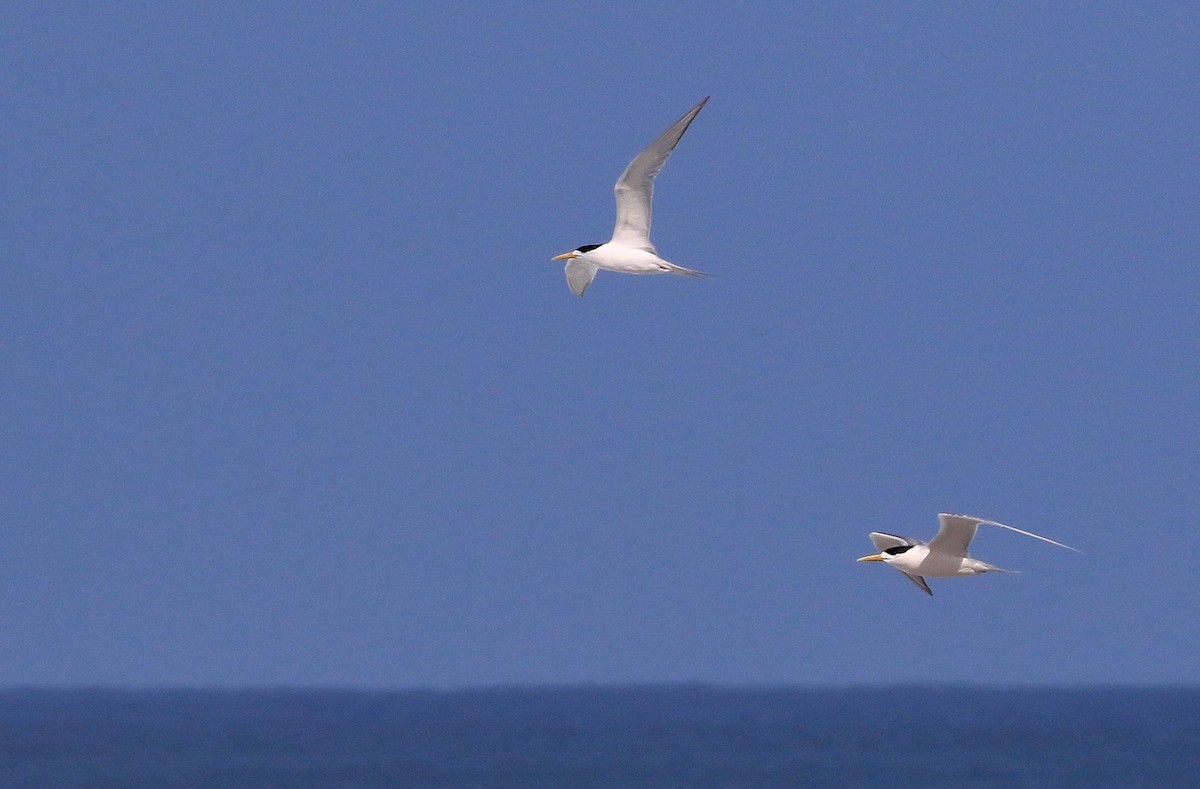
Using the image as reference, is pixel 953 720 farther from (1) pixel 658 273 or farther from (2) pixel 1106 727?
(1) pixel 658 273

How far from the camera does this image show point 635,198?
22359mm

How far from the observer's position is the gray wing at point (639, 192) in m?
21.7

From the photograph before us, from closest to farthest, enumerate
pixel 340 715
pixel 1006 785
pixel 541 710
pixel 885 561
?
pixel 885 561, pixel 1006 785, pixel 340 715, pixel 541 710

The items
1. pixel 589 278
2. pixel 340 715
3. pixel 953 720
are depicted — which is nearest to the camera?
pixel 589 278

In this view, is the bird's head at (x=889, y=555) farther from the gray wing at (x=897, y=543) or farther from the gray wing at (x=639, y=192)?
the gray wing at (x=639, y=192)

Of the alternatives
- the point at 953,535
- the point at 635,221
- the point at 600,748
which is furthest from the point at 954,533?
the point at 600,748

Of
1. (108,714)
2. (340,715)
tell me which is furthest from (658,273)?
(108,714)

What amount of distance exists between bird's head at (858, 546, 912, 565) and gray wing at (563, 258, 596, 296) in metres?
6.42

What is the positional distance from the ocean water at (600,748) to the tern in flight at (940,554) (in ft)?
113

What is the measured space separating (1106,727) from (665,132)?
69473mm

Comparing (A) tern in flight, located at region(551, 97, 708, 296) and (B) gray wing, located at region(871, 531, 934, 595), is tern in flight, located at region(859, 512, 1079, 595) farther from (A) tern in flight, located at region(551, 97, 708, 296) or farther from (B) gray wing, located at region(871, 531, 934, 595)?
(A) tern in flight, located at region(551, 97, 708, 296)

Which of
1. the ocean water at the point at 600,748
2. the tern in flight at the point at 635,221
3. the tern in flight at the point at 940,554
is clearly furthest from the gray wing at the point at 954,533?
the ocean water at the point at 600,748

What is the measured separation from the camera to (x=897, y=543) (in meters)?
20.8

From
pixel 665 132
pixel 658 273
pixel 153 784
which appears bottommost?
pixel 153 784
